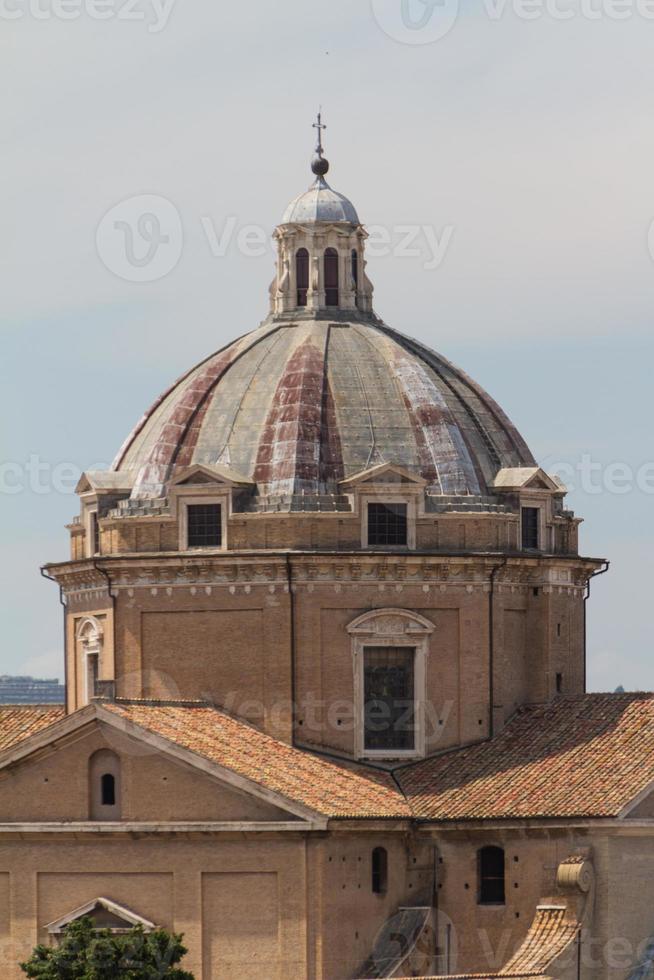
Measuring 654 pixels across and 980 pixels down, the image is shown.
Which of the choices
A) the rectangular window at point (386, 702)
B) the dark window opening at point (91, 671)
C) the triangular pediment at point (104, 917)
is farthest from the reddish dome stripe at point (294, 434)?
the triangular pediment at point (104, 917)

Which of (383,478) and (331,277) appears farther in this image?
(331,277)

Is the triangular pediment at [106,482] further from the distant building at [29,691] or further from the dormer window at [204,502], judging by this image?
the distant building at [29,691]

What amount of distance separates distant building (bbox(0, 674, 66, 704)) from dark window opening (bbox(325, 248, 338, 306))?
262ft

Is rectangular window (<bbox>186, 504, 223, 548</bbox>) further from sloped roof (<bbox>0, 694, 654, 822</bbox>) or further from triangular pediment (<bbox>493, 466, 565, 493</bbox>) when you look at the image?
triangular pediment (<bbox>493, 466, 565, 493</bbox>)

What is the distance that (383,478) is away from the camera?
68375 mm

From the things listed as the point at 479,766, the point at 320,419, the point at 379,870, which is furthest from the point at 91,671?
the point at 379,870

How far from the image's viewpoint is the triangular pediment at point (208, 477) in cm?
6844

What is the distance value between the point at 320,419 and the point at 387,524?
9.05ft

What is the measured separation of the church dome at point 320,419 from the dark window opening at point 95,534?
1.12 metres

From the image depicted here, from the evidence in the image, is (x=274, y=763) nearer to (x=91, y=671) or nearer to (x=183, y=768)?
(x=183, y=768)

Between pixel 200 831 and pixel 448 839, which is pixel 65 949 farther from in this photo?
pixel 448 839

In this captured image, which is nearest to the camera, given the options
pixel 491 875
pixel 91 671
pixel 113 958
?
pixel 113 958

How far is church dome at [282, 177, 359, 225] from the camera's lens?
239 ft

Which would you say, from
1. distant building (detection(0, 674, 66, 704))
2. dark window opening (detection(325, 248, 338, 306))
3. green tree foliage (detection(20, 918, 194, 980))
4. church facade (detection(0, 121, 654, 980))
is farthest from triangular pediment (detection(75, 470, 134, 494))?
distant building (detection(0, 674, 66, 704))
